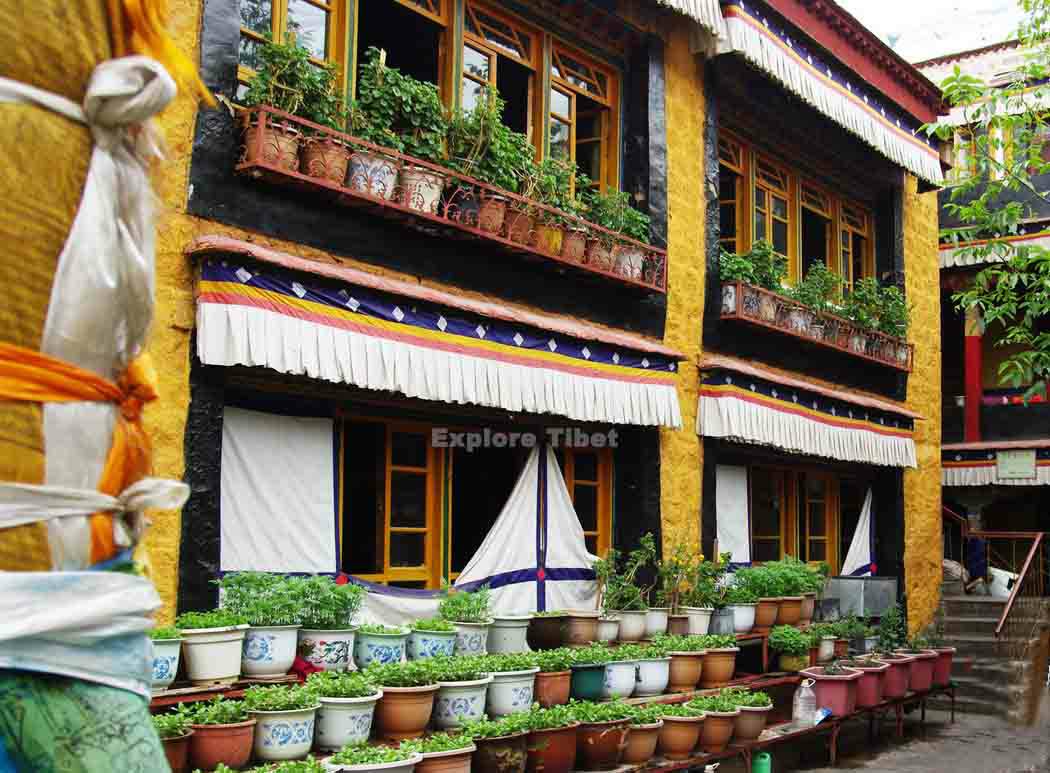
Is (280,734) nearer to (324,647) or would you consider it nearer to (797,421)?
(324,647)

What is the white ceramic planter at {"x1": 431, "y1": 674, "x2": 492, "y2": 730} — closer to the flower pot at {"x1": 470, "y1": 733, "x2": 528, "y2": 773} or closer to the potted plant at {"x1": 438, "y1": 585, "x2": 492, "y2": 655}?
the flower pot at {"x1": 470, "y1": 733, "x2": 528, "y2": 773}

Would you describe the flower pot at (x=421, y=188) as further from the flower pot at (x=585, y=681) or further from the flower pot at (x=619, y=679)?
the flower pot at (x=619, y=679)

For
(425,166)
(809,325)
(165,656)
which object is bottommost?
(165,656)

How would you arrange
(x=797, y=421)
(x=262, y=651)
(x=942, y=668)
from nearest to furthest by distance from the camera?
(x=262, y=651) < (x=797, y=421) < (x=942, y=668)

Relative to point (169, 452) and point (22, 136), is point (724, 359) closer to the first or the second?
point (169, 452)

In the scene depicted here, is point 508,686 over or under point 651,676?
over

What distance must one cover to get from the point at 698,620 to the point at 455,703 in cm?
413

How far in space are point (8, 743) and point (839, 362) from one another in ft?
46.7

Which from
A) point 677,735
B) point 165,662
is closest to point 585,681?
point 677,735

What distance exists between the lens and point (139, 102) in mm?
1716

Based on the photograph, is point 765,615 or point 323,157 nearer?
point 323,157

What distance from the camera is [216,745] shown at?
5465 millimetres

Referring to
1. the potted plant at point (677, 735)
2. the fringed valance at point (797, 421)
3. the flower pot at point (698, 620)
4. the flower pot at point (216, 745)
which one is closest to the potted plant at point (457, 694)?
the flower pot at point (216, 745)

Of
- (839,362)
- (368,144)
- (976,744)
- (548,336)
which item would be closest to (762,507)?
(839,362)
